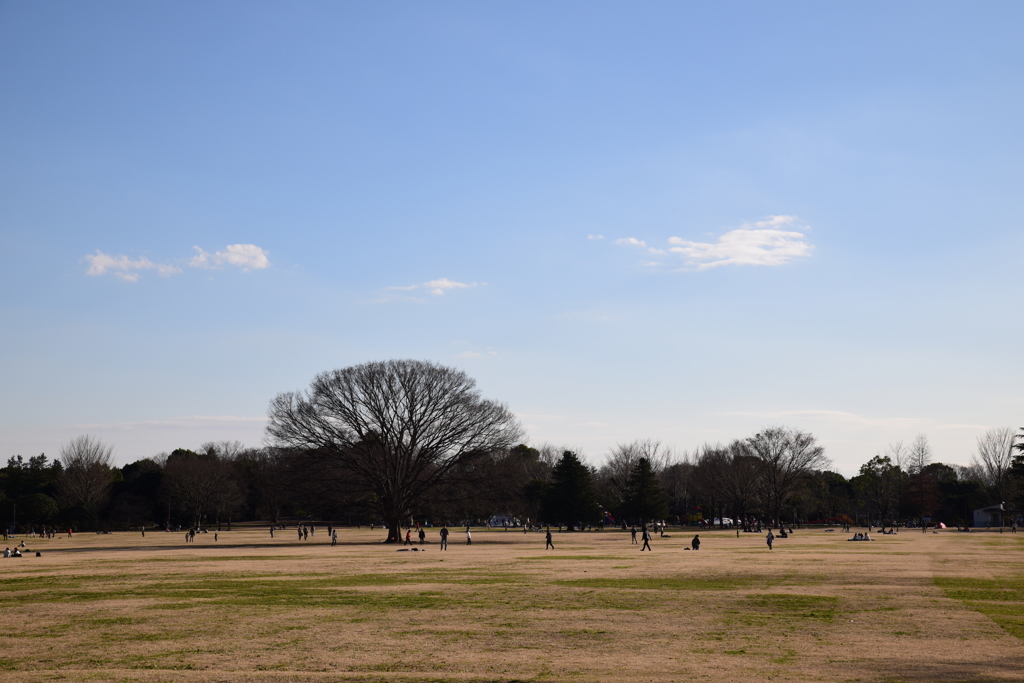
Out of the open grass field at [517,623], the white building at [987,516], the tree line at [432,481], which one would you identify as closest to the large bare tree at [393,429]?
the tree line at [432,481]

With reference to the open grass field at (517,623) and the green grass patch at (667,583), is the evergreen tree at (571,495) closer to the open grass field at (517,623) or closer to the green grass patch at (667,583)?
the open grass field at (517,623)

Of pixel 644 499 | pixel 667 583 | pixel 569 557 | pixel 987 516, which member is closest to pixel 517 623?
pixel 667 583

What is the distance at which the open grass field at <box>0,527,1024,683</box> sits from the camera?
1498cm

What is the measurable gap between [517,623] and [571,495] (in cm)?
7768

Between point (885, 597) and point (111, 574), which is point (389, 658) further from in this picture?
point (111, 574)

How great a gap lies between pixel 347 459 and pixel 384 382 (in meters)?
6.94

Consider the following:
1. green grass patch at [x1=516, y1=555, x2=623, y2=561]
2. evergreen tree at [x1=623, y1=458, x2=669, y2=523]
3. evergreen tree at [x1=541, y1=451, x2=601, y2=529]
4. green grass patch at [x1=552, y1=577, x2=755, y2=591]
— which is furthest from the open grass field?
evergreen tree at [x1=541, y1=451, x2=601, y2=529]

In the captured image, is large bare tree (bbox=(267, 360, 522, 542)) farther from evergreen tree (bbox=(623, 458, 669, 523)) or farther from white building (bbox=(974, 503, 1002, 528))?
white building (bbox=(974, 503, 1002, 528))

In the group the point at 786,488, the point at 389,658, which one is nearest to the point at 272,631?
the point at 389,658

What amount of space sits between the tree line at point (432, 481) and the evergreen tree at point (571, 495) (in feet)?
0.54

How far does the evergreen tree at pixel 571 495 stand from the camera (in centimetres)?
9725

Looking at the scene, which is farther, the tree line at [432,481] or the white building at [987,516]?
the white building at [987,516]

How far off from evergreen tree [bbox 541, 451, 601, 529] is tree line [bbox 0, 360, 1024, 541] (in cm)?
16

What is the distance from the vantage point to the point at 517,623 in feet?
68.1
